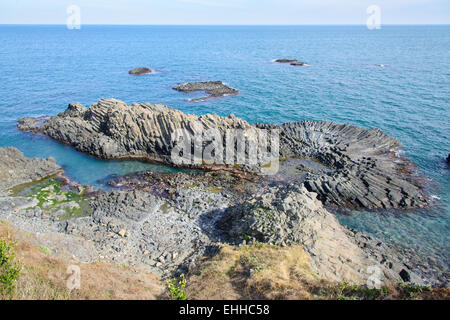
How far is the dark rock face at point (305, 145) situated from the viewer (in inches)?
1250

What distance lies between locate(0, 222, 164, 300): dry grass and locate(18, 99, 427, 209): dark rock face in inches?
800

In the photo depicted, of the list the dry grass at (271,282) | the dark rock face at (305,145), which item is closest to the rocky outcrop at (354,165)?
the dark rock face at (305,145)

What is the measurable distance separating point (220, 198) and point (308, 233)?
36.6 feet

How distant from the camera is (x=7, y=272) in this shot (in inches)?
584

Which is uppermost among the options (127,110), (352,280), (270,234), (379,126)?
(127,110)

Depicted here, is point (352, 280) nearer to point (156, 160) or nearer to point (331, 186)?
point (331, 186)

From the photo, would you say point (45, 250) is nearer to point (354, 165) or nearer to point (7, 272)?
point (7, 272)

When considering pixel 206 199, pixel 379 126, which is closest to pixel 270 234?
pixel 206 199

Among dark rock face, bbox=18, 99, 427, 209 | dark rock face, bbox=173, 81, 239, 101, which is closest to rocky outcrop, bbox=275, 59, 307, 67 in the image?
dark rock face, bbox=173, 81, 239, 101

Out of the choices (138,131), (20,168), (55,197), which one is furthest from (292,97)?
(20,168)

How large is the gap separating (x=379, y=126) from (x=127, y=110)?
4248 cm

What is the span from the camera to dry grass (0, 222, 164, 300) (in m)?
14.9

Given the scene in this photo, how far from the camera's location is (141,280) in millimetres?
19281

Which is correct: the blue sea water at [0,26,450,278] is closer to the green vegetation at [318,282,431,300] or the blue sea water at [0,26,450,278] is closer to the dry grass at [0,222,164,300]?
the green vegetation at [318,282,431,300]
